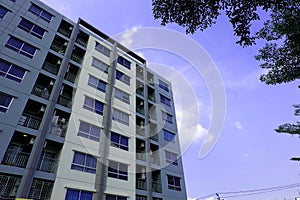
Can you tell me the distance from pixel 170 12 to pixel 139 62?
20.4 m

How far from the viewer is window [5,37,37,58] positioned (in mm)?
13703

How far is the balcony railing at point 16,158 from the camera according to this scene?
10812mm

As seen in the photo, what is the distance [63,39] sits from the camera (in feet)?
56.5

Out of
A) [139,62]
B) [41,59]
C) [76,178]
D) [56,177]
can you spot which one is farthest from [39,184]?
[139,62]

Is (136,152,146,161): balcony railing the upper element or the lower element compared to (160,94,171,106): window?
lower

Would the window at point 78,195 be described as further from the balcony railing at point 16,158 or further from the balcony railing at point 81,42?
the balcony railing at point 81,42

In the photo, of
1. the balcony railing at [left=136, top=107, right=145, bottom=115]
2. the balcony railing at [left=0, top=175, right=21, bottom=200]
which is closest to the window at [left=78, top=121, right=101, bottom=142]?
the balcony railing at [left=0, top=175, right=21, bottom=200]

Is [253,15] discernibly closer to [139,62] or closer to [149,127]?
[149,127]

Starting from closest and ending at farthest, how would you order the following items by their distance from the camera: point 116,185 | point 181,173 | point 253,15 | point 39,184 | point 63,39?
point 253,15
point 39,184
point 116,185
point 63,39
point 181,173

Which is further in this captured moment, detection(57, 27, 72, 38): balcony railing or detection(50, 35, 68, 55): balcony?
detection(57, 27, 72, 38): balcony railing

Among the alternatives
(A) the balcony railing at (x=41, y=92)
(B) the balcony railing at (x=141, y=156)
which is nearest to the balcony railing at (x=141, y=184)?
(B) the balcony railing at (x=141, y=156)

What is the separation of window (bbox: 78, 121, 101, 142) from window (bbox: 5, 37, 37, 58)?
6.58m

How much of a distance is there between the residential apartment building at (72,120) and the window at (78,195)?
57 millimetres

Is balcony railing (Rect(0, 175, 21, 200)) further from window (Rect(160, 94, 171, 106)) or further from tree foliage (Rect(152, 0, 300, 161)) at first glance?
window (Rect(160, 94, 171, 106))
